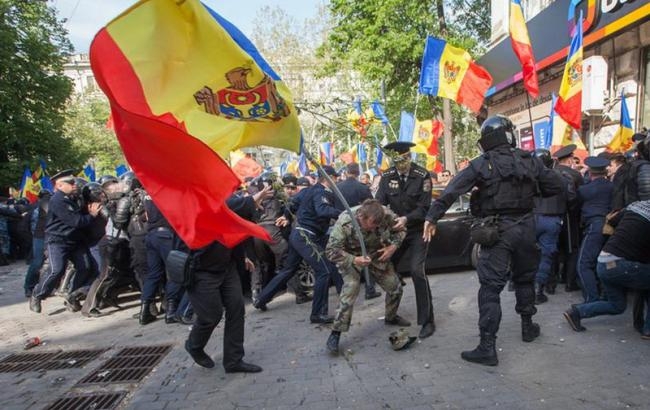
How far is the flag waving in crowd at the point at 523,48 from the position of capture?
7.72 meters

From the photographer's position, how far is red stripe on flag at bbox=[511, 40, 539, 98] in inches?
302

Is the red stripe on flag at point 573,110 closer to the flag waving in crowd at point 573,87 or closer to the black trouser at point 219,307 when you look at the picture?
the flag waving in crowd at point 573,87

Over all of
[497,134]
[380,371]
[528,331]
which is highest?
[497,134]

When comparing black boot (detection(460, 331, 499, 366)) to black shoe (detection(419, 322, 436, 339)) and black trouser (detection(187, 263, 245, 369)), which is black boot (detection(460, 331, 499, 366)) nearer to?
black shoe (detection(419, 322, 436, 339))

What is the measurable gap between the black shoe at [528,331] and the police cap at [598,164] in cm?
231

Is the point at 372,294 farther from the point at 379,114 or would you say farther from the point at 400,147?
the point at 379,114

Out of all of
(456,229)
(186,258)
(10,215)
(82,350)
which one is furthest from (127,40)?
(10,215)

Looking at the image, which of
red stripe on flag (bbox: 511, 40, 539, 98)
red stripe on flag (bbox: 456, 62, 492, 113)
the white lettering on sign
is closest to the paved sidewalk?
red stripe on flag (bbox: 511, 40, 539, 98)

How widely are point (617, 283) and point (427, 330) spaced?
6.00 feet

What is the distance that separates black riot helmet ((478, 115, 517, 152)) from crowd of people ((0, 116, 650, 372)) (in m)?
0.01

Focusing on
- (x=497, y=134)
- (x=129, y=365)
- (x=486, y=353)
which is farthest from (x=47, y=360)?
(x=497, y=134)

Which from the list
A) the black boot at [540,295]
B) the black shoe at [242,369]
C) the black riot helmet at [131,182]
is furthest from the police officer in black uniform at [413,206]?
the black riot helmet at [131,182]

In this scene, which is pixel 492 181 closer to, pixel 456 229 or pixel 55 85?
pixel 456 229

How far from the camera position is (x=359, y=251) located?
15.0ft
